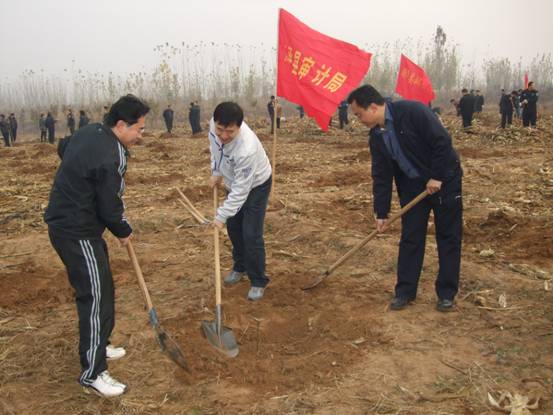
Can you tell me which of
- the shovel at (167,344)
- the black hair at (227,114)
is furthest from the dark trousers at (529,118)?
the shovel at (167,344)

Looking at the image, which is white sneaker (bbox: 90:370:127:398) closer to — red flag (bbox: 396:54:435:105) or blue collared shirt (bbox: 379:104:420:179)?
blue collared shirt (bbox: 379:104:420:179)

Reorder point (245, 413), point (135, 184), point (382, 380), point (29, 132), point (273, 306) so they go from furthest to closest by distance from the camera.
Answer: point (29, 132)
point (135, 184)
point (273, 306)
point (382, 380)
point (245, 413)

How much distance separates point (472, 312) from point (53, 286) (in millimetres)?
3808

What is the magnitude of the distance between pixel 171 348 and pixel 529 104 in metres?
17.9

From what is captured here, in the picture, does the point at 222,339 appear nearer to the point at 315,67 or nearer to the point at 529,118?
the point at 315,67

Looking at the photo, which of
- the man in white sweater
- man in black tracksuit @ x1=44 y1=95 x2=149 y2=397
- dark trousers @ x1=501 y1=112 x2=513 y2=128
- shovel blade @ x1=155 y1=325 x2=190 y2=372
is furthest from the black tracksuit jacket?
dark trousers @ x1=501 y1=112 x2=513 y2=128

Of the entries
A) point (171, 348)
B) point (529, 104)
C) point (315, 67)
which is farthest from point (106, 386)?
point (529, 104)

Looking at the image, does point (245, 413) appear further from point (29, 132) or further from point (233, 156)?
point (29, 132)

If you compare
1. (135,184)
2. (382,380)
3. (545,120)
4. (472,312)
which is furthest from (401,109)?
(545,120)

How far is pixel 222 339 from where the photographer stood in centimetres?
359

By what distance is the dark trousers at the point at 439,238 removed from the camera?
3842 millimetres

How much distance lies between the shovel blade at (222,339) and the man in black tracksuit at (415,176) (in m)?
1.37

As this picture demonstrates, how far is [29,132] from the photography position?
34031mm

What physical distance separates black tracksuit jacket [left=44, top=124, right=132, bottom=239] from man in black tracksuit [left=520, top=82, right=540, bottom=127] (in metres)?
17.9
